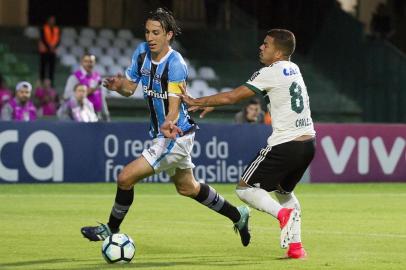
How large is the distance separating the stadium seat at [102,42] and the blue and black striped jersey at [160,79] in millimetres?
20314

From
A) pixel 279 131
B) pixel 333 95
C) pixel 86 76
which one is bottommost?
pixel 333 95

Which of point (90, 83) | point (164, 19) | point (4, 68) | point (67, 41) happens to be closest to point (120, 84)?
point (164, 19)

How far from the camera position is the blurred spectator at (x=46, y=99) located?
2523cm

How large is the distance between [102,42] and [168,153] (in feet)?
68.4

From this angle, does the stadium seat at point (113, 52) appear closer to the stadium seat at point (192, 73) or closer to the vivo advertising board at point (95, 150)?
the stadium seat at point (192, 73)

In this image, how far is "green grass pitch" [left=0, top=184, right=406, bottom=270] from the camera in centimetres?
1002

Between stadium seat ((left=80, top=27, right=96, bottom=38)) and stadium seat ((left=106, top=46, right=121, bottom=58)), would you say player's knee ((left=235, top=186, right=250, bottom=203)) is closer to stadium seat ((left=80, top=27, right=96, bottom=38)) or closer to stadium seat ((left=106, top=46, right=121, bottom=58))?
stadium seat ((left=106, top=46, right=121, bottom=58))

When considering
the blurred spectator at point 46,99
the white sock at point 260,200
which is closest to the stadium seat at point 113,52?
the blurred spectator at point 46,99

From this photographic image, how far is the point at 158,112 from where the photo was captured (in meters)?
10.8

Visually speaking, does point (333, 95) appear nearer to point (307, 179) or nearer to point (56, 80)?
point (56, 80)

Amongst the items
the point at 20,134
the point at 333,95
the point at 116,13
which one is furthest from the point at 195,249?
the point at 116,13

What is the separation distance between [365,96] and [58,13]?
9.07 metres

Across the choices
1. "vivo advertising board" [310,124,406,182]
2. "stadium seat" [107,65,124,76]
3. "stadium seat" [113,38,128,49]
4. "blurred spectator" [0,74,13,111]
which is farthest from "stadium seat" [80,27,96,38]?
"vivo advertising board" [310,124,406,182]

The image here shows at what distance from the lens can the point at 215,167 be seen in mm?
21297
